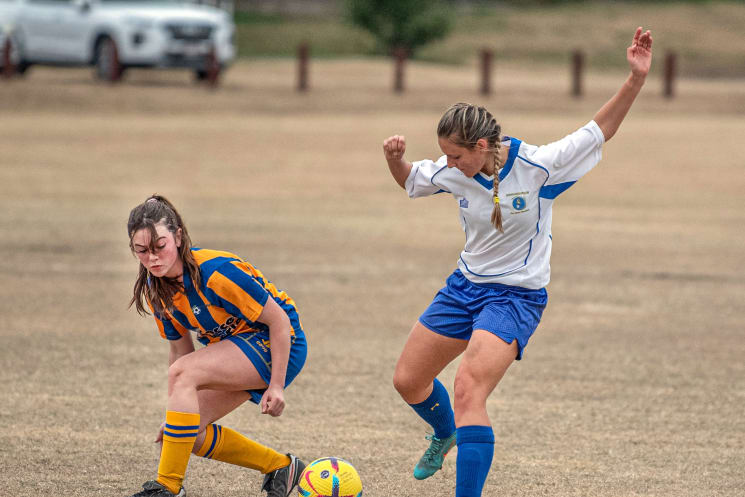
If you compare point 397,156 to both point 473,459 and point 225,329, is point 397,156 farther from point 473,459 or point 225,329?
point 473,459

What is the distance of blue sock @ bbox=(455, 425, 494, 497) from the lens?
430 centimetres

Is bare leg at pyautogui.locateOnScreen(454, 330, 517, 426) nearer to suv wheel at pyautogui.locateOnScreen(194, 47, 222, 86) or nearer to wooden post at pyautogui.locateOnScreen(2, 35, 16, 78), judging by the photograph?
suv wheel at pyautogui.locateOnScreen(194, 47, 222, 86)

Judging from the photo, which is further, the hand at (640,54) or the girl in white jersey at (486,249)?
the hand at (640,54)

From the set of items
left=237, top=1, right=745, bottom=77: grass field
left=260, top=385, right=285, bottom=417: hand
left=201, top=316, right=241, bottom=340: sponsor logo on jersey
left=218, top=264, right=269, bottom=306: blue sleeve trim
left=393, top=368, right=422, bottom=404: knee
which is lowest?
left=237, top=1, right=745, bottom=77: grass field

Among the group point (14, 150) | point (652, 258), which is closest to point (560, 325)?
point (652, 258)

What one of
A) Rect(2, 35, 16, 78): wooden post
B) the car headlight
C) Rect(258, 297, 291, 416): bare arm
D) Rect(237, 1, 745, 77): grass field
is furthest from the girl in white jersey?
Rect(237, 1, 745, 77): grass field

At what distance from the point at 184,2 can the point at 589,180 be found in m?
12.3

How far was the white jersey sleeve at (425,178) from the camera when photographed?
191 inches

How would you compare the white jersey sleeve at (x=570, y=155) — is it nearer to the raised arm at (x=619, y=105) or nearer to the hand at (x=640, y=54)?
the raised arm at (x=619, y=105)

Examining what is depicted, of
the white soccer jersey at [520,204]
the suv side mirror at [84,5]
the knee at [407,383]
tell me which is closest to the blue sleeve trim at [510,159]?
the white soccer jersey at [520,204]

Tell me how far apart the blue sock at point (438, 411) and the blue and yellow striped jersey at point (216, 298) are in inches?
34.4

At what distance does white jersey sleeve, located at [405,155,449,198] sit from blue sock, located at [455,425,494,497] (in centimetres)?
108

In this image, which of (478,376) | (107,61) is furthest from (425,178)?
(107,61)

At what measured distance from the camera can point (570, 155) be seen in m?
4.67
